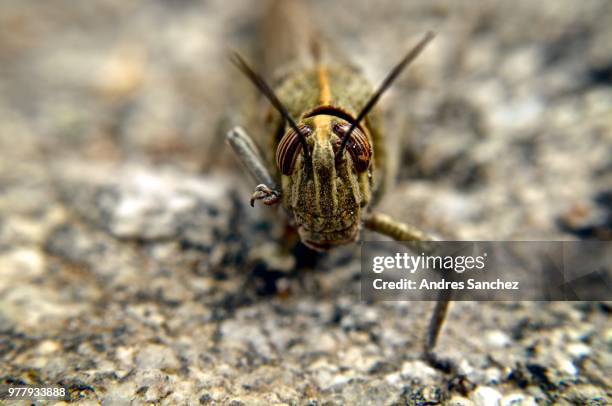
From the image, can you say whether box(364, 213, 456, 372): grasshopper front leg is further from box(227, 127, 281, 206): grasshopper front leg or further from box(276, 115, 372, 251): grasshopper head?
box(227, 127, 281, 206): grasshopper front leg

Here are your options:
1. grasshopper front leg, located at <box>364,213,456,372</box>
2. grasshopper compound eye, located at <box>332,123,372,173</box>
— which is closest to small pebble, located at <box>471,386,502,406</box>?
grasshopper front leg, located at <box>364,213,456,372</box>

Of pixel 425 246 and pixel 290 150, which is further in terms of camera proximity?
pixel 425 246

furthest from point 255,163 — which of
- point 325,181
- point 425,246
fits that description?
point 425,246

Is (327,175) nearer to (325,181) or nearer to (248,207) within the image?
(325,181)

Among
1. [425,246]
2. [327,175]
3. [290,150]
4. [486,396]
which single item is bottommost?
[486,396]

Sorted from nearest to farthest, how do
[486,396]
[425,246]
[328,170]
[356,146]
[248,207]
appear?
[486,396] < [328,170] < [356,146] < [425,246] < [248,207]

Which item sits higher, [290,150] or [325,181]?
[290,150]

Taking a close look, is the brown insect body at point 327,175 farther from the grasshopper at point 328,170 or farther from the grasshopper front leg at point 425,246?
the grasshopper front leg at point 425,246
